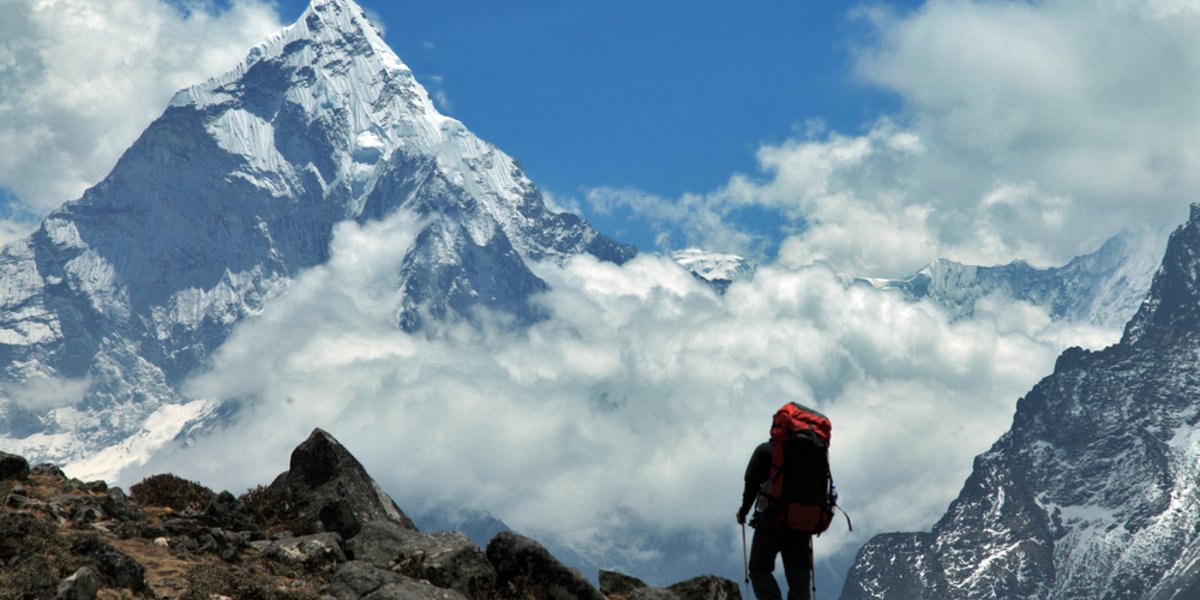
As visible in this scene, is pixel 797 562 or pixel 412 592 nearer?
pixel 797 562

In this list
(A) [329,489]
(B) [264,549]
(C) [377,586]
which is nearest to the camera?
(C) [377,586]

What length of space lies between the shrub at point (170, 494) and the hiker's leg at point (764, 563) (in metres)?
12.7


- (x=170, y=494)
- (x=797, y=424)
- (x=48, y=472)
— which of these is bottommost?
(x=797, y=424)

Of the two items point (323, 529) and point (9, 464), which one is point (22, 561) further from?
point (9, 464)

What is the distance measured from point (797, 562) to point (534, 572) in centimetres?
572

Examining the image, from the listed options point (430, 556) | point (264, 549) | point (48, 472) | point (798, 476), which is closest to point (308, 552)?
point (264, 549)

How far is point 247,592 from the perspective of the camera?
17.6 meters

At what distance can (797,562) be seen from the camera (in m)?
17.8

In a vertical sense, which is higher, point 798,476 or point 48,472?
point 48,472

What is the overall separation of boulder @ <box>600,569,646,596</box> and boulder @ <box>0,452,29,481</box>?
1305 centimetres

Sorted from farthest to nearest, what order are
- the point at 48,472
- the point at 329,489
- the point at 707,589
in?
the point at 48,472 < the point at 329,489 < the point at 707,589

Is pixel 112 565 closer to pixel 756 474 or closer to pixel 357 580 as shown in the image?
pixel 357 580

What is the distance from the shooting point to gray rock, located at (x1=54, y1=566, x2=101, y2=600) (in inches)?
598

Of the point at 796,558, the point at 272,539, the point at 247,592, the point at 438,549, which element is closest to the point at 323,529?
the point at 272,539
